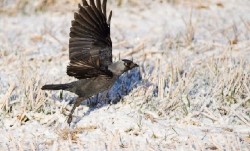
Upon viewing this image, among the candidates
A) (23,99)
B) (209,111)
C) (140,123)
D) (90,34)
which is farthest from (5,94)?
(209,111)

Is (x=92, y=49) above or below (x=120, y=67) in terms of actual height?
above

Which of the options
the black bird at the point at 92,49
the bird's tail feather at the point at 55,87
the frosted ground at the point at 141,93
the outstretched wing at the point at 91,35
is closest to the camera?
the frosted ground at the point at 141,93

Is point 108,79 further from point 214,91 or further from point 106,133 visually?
point 214,91

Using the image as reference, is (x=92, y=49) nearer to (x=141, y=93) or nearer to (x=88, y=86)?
(x=88, y=86)

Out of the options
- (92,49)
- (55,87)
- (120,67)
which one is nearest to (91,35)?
(92,49)

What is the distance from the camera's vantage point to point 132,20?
766 centimetres

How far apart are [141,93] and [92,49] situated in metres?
0.64

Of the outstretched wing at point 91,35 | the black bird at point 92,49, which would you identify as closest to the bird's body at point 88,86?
the black bird at point 92,49

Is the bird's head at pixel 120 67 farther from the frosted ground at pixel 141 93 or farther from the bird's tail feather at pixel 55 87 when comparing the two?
the bird's tail feather at pixel 55 87

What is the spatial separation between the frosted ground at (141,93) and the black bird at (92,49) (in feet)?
0.73

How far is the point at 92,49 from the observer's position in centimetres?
510

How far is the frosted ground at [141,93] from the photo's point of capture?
14.4 ft

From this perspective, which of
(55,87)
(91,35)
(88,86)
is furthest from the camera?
(91,35)

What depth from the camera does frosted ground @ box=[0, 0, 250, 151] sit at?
4375mm
